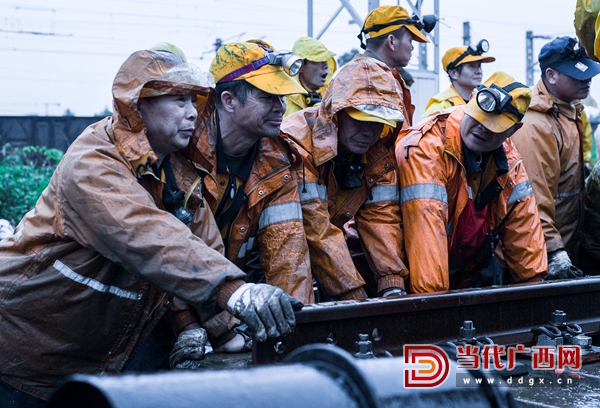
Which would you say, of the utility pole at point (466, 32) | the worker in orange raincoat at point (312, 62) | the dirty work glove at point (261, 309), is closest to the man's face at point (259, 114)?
the dirty work glove at point (261, 309)

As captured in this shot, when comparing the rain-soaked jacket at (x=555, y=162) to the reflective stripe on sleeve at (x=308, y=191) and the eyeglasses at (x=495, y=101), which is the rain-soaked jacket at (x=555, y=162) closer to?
the eyeglasses at (x=495, y=101)

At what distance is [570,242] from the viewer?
6270 millimetres

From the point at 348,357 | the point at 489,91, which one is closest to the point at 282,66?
the point at 489,91

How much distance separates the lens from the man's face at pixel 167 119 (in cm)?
319

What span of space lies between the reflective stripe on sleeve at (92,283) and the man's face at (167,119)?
69 centimetres

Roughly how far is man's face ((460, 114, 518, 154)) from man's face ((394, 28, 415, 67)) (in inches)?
64.5

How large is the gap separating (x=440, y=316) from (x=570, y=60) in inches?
131

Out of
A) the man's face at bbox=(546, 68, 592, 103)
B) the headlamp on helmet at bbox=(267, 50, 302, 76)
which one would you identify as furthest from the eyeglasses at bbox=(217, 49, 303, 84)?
the man's face at bbox=(546, 68, 592, 103)

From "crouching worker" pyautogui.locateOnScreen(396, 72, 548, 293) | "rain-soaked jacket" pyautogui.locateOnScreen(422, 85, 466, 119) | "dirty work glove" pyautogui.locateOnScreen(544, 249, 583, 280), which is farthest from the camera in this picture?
"rain-soaked jacket" pyautogui.locateOnScreen(422, 85, 466, 119)

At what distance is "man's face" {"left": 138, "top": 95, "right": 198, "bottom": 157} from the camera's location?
3.19 meters

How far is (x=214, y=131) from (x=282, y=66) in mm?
604

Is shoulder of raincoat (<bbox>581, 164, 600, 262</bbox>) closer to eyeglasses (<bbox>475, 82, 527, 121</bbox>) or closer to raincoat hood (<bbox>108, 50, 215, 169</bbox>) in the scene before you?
eyeglasses (<bbox>475, 82, 527, 121</bbox>)

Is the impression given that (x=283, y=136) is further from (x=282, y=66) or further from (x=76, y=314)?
(x=76, y=314)

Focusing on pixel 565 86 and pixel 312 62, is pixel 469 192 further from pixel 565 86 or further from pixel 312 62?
pixel 312 62
